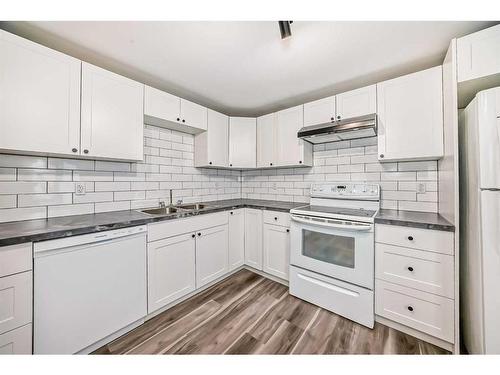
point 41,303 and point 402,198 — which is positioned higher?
point 402,198

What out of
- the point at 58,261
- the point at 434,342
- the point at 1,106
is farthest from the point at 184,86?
the point at 434,342

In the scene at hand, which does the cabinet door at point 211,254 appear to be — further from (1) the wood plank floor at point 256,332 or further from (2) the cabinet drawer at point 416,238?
(2) the cabinet drawer at point 416,238

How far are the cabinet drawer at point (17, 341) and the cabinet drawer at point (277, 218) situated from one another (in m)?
2.02

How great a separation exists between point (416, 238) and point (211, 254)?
1.89 metres

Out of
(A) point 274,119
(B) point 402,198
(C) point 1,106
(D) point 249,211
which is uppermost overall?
(A) point 274,119

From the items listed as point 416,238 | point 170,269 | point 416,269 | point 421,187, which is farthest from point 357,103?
point 170,269

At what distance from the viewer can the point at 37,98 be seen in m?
1.35

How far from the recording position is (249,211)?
262 cm

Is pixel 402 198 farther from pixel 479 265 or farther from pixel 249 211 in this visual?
pixel 249 211

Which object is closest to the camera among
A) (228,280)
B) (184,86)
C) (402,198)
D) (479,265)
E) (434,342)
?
(479,265)

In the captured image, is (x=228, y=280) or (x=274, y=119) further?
(x=274, y=119)

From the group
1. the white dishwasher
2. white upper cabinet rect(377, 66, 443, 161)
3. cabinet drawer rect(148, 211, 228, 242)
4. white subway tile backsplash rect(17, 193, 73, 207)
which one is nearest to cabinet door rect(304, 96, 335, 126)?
white upper cabinet rect(377, 66, 443, 161)
